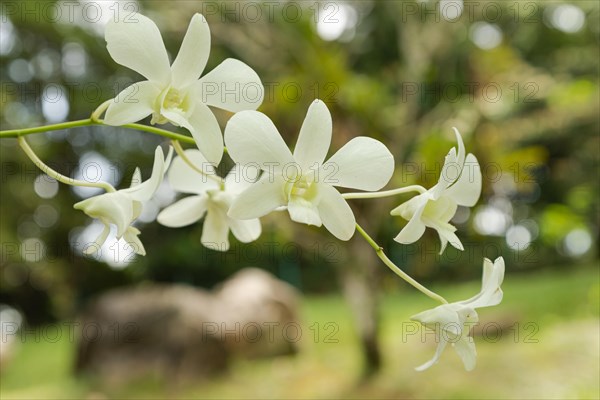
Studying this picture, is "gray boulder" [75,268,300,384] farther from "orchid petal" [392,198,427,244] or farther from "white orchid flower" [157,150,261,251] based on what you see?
"orchid petal" [392,198,427,244]

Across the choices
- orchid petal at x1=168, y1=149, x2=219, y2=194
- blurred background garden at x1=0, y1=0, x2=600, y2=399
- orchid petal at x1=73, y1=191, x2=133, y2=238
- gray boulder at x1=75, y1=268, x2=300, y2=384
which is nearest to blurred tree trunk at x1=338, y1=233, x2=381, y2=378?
blurred background garden at x1=0, y1=0, x2=600, y2=399

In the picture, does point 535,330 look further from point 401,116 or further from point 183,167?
point 183,167

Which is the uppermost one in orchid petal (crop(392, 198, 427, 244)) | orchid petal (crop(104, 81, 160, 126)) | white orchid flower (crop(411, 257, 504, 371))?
orchid petal (crop(104, 81, 160, 126))

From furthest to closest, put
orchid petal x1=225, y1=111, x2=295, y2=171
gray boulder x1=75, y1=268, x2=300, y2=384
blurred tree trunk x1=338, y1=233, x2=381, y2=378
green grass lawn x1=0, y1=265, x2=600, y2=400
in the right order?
gray boulder x1=75, y1=268, x2=300, y2=384 < blurred tree trunk x1=338, y1=233, x2=381, y2=378 < green grass lawn x1=0, y1=265, x2=600, y2=400 < orchid petal x1=225, y1=111, x2=295, y2=171

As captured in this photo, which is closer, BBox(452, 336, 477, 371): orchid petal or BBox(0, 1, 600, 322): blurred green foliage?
BBox(452, 336, 477, 371): orchid petal

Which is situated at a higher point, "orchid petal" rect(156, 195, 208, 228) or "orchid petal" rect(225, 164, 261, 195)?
"orchid petal" rect(225, 164, 261, 195)

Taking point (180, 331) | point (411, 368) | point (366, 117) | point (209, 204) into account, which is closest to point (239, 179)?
point (209, 204)
